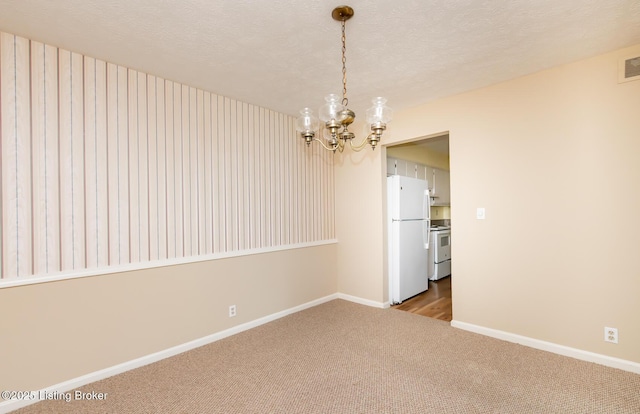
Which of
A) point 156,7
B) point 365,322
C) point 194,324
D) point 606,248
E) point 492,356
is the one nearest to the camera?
point 156,7

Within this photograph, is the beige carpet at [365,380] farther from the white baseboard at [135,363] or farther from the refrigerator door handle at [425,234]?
the refrigerator door handle at [425,234]

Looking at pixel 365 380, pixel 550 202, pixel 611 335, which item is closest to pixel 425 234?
pixel 550 202

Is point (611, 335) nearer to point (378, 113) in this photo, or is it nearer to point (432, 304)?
point (432, 304)

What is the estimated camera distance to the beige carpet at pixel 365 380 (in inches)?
76.3

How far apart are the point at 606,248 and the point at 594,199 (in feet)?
1.36

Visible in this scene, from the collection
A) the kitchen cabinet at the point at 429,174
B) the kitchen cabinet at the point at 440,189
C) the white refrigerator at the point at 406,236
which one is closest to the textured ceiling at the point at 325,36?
the white refrigerator at the point at 406,236

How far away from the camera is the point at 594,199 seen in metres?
2.44

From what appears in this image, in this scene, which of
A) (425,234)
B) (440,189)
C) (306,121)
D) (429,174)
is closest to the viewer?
(306,121)

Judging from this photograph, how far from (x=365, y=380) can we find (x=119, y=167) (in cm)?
266

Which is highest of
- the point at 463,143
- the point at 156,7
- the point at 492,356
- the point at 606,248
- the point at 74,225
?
the point at 156,7

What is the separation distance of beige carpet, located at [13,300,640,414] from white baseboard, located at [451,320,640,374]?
68 mm

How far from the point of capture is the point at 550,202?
2650 mm

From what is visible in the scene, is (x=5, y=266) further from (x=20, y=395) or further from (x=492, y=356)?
(x=492, y=356)

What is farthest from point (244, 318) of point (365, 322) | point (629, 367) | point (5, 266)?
point (629, 367)
